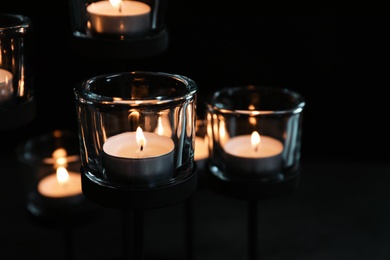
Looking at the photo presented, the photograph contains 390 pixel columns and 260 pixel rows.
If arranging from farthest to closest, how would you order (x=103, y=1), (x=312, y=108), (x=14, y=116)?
(x=312, y=108)
(x=103, y=1)
(x=14, y=116)

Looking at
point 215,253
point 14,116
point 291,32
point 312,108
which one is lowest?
point 215,253

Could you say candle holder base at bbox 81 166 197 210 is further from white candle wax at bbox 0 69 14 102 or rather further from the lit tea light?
the lit tea light

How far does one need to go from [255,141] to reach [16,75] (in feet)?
0.98

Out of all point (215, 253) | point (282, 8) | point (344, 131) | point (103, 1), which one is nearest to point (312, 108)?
point (344, 131)

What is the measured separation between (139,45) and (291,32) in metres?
0.80

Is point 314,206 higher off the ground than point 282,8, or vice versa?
point 282,8

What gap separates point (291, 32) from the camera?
1.62m

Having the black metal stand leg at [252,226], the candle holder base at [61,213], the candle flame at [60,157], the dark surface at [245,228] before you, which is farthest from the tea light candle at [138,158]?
the dark surface at [245,228]

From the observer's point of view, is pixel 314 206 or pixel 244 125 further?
pixel 314 206

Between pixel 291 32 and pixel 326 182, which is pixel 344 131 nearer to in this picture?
pixel 326 182

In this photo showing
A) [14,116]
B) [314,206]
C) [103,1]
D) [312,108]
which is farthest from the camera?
[312,108]

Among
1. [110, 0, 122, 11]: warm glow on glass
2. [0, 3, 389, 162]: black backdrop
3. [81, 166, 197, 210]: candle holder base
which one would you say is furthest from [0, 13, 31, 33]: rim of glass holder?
[0, 3, 389, 162]: black backdrop

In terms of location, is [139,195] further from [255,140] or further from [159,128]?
[255,140]

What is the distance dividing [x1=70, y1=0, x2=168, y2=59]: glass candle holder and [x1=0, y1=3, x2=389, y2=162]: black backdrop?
27.0 inches
